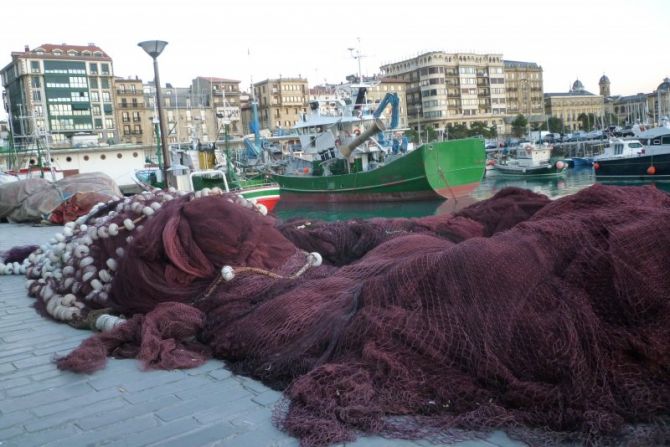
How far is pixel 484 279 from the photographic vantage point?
267cm

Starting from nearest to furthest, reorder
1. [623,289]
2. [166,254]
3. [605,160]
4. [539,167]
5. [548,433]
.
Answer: [548,433]
[623,289]
[166,254]
[605,160]
[539,167]

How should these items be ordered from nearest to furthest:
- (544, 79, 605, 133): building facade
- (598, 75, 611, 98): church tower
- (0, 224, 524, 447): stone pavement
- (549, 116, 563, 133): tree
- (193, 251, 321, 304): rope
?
(0, 224, 524, 447): stone pavement
(193, 251, 321, 304): rope
(549, 116, 563, 133): tree
(544, 79, 605, 133): building facade
(598, 75, 611, 98): church tower

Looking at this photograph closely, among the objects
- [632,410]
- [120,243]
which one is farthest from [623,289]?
[120,243]

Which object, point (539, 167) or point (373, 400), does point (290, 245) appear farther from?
point (539, 167)

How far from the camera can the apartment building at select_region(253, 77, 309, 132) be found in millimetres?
103812

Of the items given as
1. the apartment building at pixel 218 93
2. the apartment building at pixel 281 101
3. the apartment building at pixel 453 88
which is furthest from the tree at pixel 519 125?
the apartment building at pixel 218 93

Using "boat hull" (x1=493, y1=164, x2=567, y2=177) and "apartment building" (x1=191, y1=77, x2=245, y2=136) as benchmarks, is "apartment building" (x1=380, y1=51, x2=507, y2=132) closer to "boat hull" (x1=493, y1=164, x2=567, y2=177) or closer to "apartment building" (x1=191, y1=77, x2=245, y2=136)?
"apartment building" (x1=191, y1=77, x2=245, y2=136)

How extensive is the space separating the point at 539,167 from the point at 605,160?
7.66m

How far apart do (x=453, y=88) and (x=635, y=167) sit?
2970 inches

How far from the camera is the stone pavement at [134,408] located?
8.00ft

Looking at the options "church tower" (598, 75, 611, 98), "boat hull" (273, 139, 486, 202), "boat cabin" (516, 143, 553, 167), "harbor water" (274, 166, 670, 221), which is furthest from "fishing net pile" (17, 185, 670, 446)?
"church tower" (598, 75, 611, 98)

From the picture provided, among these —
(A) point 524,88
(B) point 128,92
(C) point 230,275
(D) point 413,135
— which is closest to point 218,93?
(B) point 128,92

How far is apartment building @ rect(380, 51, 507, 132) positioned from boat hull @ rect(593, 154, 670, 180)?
6762cm

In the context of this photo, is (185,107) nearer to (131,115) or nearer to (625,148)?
(131,115)
